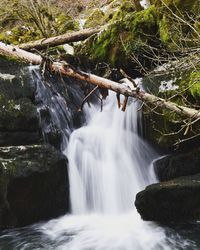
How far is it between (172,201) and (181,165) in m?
1.25

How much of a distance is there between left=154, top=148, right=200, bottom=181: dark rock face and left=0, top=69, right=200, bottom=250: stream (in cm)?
42

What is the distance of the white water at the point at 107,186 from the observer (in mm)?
6143

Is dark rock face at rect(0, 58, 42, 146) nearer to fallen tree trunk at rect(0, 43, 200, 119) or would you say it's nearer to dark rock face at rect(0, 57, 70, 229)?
dark rock face at rect(0, 57, 70, 229)

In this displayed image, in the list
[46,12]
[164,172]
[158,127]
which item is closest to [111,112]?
[158,127]

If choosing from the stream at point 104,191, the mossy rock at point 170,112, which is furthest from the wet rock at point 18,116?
the mossy rock at point 170,112

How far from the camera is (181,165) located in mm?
7359

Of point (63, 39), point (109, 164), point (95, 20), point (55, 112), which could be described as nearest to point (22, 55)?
point (55, 112)

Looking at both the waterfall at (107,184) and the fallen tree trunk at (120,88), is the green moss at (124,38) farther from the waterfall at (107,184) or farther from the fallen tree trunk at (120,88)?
the fallen tree trunk at (120,88)

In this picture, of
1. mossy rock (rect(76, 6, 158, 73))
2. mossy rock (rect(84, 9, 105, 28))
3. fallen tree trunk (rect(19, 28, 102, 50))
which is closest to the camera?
mossy rock (rect(76, 6, 158, 73))

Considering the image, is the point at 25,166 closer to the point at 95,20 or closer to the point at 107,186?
the point at 107,186

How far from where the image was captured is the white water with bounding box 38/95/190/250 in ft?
20.2

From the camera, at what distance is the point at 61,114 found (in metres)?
8.96

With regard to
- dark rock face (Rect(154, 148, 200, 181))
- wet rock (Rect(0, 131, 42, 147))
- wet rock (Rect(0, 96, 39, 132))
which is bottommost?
dark rock face (Rect(154, 148, 200, 181))

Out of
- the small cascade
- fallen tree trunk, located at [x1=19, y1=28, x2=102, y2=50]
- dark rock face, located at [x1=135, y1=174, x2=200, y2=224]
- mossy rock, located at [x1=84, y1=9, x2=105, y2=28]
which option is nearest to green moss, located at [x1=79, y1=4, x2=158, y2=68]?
fallen tree trunk, located at [x1=19, y1=28, x2=102, y2=50]
